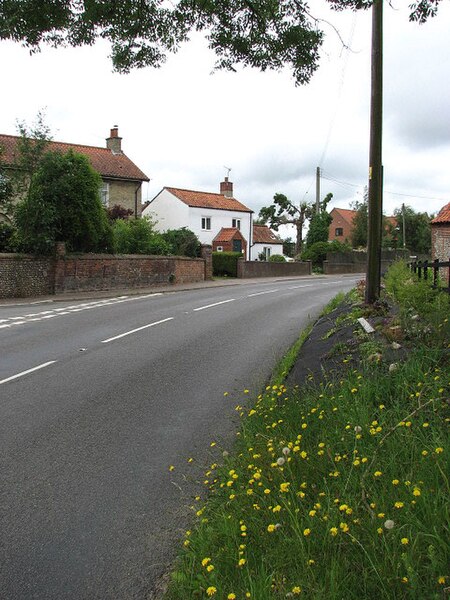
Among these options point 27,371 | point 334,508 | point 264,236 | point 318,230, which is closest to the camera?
point 334,508

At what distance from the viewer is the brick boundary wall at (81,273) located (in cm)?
2344

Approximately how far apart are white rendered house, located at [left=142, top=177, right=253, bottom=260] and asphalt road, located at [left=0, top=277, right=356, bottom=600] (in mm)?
43019

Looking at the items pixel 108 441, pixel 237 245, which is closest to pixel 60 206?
pixel 108 441

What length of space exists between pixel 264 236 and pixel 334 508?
216 feet

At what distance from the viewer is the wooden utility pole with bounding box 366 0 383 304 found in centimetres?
1164

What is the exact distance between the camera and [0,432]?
20.2 feet

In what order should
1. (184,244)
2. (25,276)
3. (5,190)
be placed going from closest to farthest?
(25,276)
(5,190)
(184,244)

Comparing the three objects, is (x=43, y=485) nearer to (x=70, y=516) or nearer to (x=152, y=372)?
(x=70, y=516)

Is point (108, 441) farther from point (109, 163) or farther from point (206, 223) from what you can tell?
point (206, 223)

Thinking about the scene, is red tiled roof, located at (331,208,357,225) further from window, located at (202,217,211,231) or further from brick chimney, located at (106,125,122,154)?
brick chimney, located at (106,125,122,154)

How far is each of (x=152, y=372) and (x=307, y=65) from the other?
207 inches

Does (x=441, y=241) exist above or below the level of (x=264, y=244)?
below

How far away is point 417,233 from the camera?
257ft

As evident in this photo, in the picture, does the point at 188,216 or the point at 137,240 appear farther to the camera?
the point at 188,216
